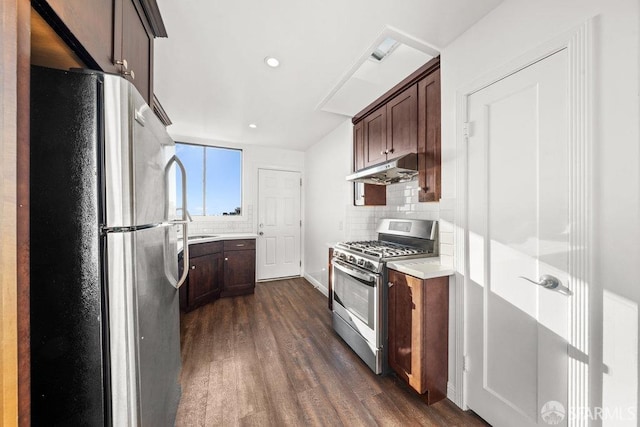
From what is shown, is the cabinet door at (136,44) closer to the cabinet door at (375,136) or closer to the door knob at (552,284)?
the cabinet door at (375,136)

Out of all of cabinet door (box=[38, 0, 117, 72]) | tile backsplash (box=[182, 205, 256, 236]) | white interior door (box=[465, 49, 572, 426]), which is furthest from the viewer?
tile backsplash (box=[182, 205, 256, 236])

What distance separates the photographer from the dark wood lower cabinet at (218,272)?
9.93 ft

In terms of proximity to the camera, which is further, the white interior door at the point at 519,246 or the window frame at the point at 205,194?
the window frame at the point at 205,194

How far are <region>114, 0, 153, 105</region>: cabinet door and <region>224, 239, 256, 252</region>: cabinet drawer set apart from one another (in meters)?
2.50

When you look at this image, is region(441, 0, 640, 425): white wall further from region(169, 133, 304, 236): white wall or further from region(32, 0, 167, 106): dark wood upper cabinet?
region(169, 133, 304, 236): white wall

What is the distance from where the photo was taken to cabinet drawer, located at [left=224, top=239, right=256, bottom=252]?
3609 millimetres

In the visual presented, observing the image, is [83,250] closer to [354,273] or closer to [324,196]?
[354,273]

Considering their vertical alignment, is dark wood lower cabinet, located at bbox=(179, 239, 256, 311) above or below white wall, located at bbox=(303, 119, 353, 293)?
below

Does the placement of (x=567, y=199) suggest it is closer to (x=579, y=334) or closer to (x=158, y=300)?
(x=579, y=334)

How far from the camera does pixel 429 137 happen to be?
1879 mm

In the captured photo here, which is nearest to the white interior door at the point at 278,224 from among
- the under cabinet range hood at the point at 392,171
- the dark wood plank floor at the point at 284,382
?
the dark wood plank floor at the point at 284,382

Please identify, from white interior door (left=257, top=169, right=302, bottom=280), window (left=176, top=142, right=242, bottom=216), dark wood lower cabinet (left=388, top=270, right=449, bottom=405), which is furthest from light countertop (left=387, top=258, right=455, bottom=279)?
window (left=176, top=142, right=242, bottom=216)

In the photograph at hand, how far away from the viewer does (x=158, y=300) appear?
1091 millimetres

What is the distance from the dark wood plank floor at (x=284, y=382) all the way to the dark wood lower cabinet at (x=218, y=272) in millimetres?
344
